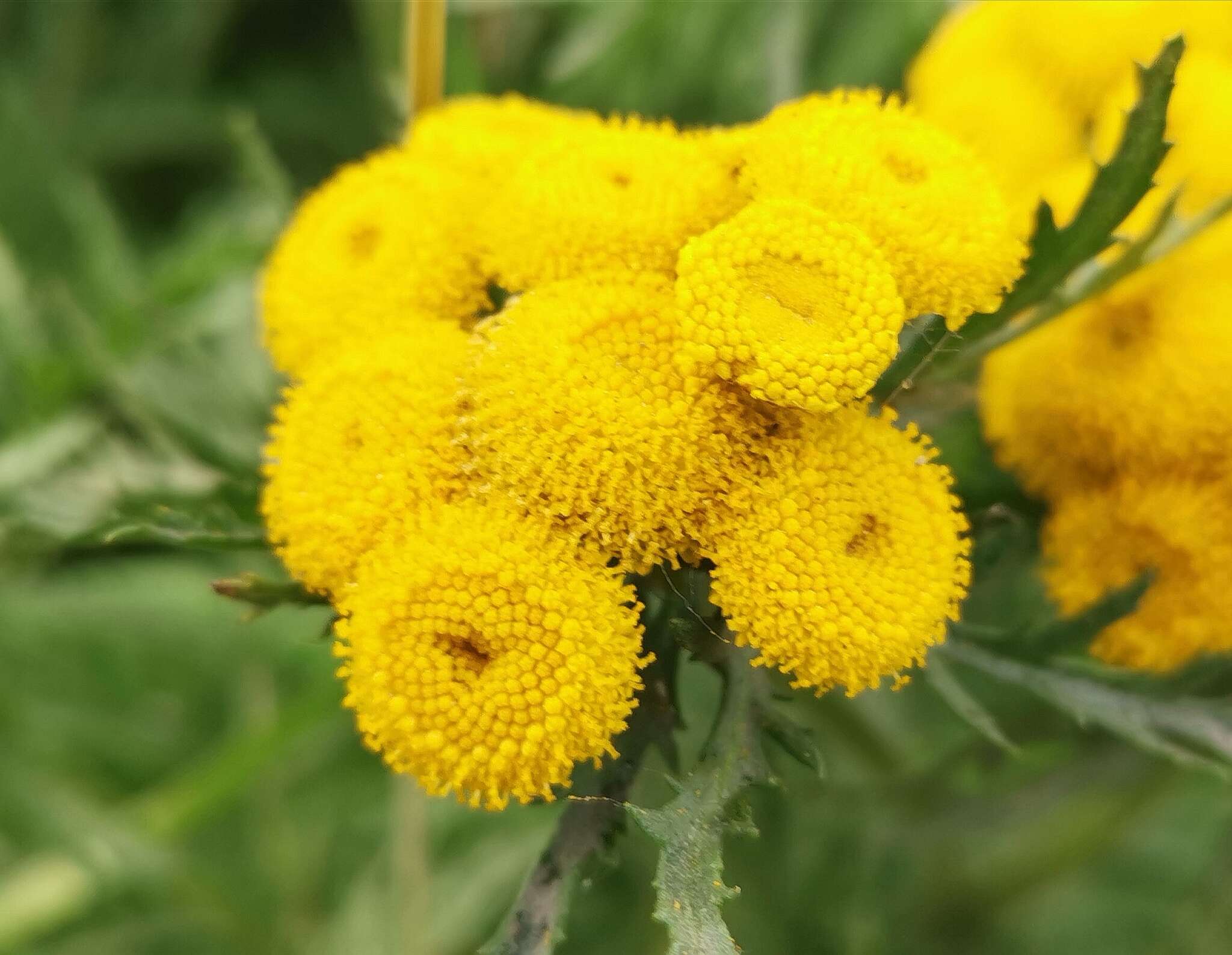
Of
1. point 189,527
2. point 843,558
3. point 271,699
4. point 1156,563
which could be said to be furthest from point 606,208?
point 271,699

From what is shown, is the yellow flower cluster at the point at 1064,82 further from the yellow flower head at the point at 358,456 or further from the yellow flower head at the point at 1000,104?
the yellow flower head at the point at 358,456

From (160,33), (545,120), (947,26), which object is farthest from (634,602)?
(160,33)

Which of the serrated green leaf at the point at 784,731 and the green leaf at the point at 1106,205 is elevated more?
the green leaf at the point at 1106,205

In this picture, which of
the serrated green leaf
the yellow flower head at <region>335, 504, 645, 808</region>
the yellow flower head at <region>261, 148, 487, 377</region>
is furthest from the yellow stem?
the serrated green leaf

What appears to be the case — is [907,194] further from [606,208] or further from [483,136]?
[483,136]

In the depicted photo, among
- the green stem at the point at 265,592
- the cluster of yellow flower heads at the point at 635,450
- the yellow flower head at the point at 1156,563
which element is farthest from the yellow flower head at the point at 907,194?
the green stem at the point at 265,592

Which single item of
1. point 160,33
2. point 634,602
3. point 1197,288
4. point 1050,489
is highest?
point 1197,288

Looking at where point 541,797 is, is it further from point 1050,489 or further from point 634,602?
point 1050,489
